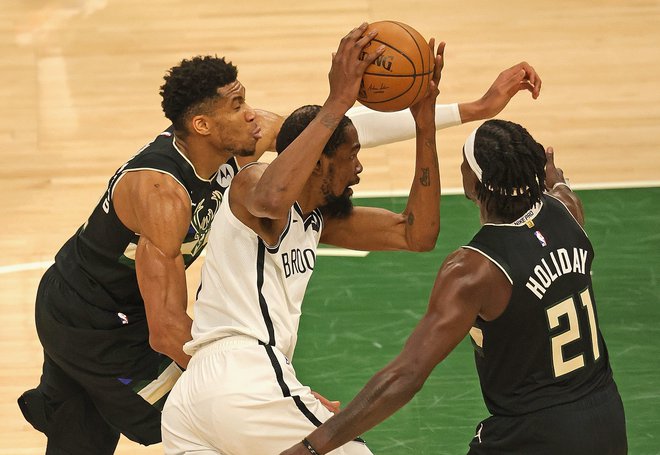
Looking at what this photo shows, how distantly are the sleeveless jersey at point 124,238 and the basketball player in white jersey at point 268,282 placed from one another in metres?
0.65

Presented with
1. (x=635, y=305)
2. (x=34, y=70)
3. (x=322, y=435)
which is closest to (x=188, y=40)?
(x=34, y=70)

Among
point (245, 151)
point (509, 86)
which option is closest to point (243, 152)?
point (245, 151)

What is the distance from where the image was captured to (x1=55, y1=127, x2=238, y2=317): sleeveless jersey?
19.1 feet

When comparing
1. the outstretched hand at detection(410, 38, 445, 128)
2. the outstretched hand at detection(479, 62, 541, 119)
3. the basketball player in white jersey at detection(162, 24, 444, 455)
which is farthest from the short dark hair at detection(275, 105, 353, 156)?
the outstretched hand at detection(479, 62, 541, 119)

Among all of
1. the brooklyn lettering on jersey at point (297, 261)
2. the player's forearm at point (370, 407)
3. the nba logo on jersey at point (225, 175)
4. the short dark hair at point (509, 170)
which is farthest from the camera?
the nba logo on jersey at point (225, 175)

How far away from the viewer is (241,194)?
16.9ft

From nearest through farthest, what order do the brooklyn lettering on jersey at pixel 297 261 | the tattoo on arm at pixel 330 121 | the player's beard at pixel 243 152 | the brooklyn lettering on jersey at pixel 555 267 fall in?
the brooklyn lettering on jersey at pixel 555 267 → the tattoo on arm at pixel 330 121 → the brooklyn lettering on jersey at pixel 297 261 → the player's beard at pixel 243 152

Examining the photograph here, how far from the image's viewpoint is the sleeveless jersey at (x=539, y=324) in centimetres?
457

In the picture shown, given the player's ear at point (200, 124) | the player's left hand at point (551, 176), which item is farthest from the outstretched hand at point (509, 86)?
the player's ear at point (200, 124)

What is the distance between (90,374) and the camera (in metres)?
6.12

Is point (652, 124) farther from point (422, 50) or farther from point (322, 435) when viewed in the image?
point (322, 435)

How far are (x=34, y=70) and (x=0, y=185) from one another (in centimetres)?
182

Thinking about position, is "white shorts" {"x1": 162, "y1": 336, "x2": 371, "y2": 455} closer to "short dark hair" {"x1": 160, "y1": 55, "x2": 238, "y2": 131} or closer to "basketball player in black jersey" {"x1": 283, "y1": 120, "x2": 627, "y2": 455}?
"basketball player in black jersey" {"x1": 283, "y1": 120, "x2": 627, "y2": 455}

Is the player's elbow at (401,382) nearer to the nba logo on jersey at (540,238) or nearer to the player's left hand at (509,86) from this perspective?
the nba logo on jersey at (540,238)
